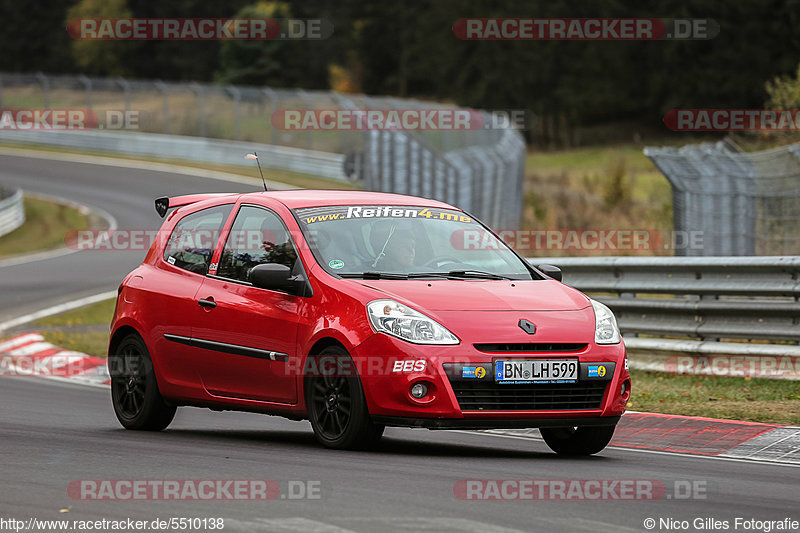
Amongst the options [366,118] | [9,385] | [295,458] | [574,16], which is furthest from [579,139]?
[295,458]

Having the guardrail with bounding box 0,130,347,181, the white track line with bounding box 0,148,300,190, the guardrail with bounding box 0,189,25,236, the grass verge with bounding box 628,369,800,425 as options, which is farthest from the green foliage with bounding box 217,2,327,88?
the grass verge with bounding box 628,369,800,425

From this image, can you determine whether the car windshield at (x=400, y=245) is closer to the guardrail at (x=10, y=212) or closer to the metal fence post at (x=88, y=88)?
the guardrail at (x=10, y=212)

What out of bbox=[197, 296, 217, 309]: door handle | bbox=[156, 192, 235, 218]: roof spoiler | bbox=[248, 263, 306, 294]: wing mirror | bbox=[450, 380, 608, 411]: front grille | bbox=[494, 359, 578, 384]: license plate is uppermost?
bbox=[156, 192, 235, 218]: roof spoiler

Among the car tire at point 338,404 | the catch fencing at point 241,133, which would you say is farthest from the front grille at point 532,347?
the catch fencing at point 241,133

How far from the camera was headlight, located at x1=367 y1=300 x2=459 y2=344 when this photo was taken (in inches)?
314

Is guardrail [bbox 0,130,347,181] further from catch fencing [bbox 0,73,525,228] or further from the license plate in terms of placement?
the license plate

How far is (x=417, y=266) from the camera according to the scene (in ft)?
29.0

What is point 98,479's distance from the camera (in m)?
7.15

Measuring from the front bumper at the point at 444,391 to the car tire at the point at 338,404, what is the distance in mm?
91

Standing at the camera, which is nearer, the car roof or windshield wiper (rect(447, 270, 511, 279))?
windshield wiper (rect(447, 270, 511, 279))

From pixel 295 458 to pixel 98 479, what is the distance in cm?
125

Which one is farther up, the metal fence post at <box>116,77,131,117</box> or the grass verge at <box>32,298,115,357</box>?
the metal fence post at <box>116,77,131,117</box>

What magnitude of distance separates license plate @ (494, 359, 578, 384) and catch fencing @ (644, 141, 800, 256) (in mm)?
7007

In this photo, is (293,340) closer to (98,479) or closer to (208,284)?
(208,284)
